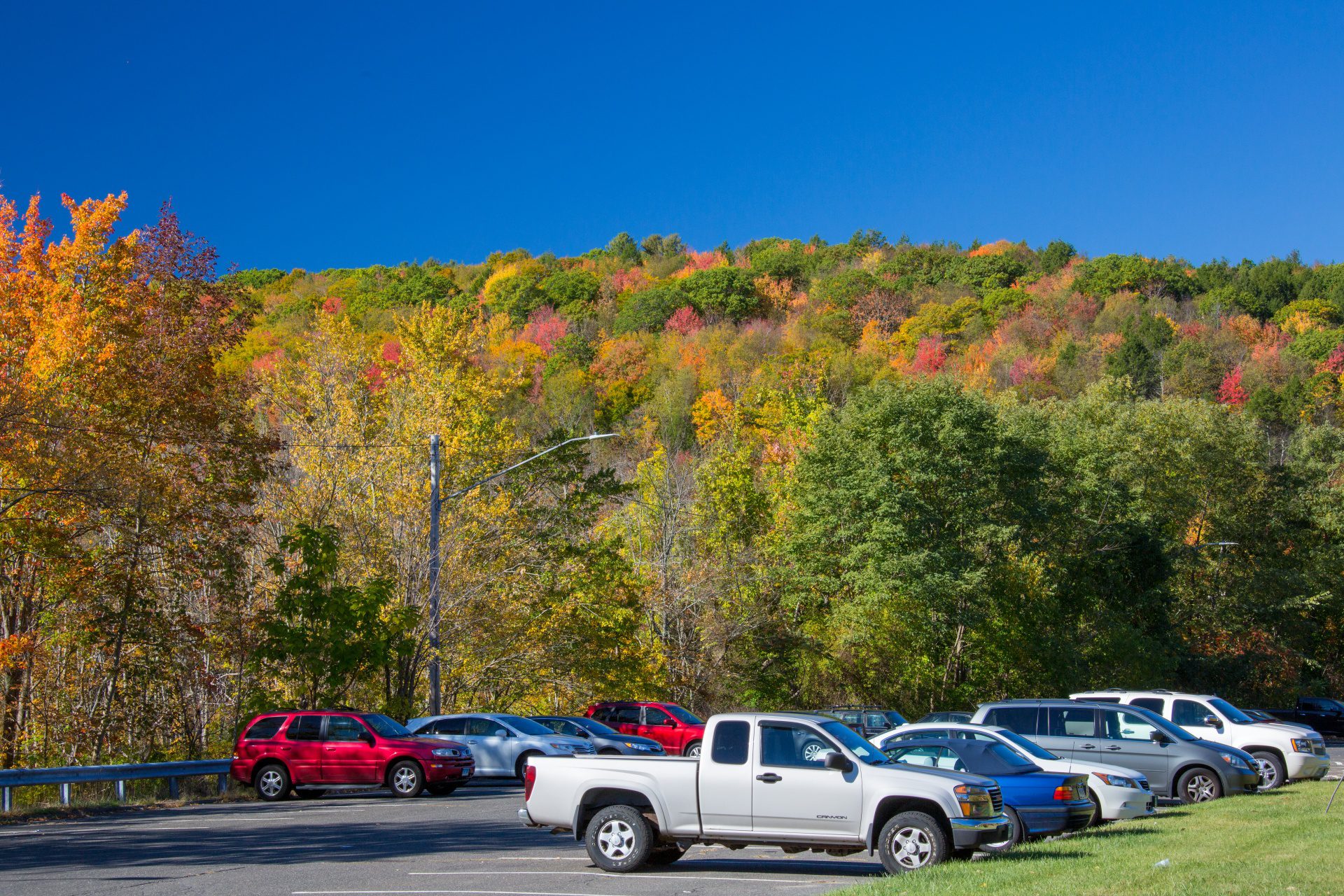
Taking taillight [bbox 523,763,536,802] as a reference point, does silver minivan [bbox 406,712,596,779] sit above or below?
below

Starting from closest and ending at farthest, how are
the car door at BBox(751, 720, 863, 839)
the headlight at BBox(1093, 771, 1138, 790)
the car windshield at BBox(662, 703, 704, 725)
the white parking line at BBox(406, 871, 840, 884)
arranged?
the car door at BBox(751, 720, 863, 839) < the white parking line at BBox(406, 871, 840, 884) < the headlight at BBox(1093, 771, 1138, 790) < the car windshield at BBox(662, 703, 704, 725)

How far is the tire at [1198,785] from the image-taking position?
18438 mm

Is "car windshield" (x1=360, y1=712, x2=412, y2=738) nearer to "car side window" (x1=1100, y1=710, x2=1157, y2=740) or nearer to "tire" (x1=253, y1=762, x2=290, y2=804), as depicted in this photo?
"tire" (x1=253, y1=762, x2=290, y2=804)

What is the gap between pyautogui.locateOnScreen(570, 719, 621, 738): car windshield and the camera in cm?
2639

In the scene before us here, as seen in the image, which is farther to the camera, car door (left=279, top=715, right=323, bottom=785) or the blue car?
car door (left=279, top=715, right=323, bottom=785)

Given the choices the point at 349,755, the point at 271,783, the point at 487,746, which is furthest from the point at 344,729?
the point at 487,746

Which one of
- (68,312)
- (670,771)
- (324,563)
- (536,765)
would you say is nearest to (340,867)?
(536,765)

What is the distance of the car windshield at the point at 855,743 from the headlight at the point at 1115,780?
5423 millimetres

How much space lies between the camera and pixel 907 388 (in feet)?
144

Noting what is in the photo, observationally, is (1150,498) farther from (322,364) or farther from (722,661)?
(322,364)

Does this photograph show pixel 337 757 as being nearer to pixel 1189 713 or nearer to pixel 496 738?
pixel 496 738

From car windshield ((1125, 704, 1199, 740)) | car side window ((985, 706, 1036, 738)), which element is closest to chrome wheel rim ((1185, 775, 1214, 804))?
car windshield ((1125, 704, 1199, 740))

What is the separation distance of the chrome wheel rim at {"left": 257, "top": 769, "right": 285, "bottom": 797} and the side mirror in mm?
13371

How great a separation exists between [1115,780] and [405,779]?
12116 millimetres
